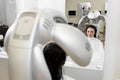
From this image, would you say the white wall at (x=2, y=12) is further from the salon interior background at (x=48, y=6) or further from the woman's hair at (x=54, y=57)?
the woman's hair at (x=54, y=57)

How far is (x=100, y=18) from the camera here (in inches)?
42.1

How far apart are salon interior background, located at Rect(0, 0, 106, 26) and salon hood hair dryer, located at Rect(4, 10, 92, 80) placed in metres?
0.47

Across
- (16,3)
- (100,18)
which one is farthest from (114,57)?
(16,3)

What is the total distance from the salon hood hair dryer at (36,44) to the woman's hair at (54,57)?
0.32ft

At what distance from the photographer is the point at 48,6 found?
4.15ft

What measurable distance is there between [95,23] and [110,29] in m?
0.33

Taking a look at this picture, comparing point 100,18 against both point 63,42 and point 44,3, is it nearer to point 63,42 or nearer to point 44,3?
point 44,3

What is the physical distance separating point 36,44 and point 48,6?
0.80 metres

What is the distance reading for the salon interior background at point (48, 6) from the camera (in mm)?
1116

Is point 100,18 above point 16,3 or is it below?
below

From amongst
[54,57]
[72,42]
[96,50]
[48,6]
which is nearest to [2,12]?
[48,6]

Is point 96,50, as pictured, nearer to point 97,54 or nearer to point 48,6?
point 97,54

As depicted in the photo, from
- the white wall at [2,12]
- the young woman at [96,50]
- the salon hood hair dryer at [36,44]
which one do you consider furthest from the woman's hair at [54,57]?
the white wall at [2,12]

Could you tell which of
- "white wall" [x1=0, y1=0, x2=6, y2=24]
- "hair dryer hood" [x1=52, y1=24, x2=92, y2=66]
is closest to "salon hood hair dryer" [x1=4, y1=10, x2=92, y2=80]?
"hair dryer hood" [x1=52, y1=24, x2=92, y2=66]
